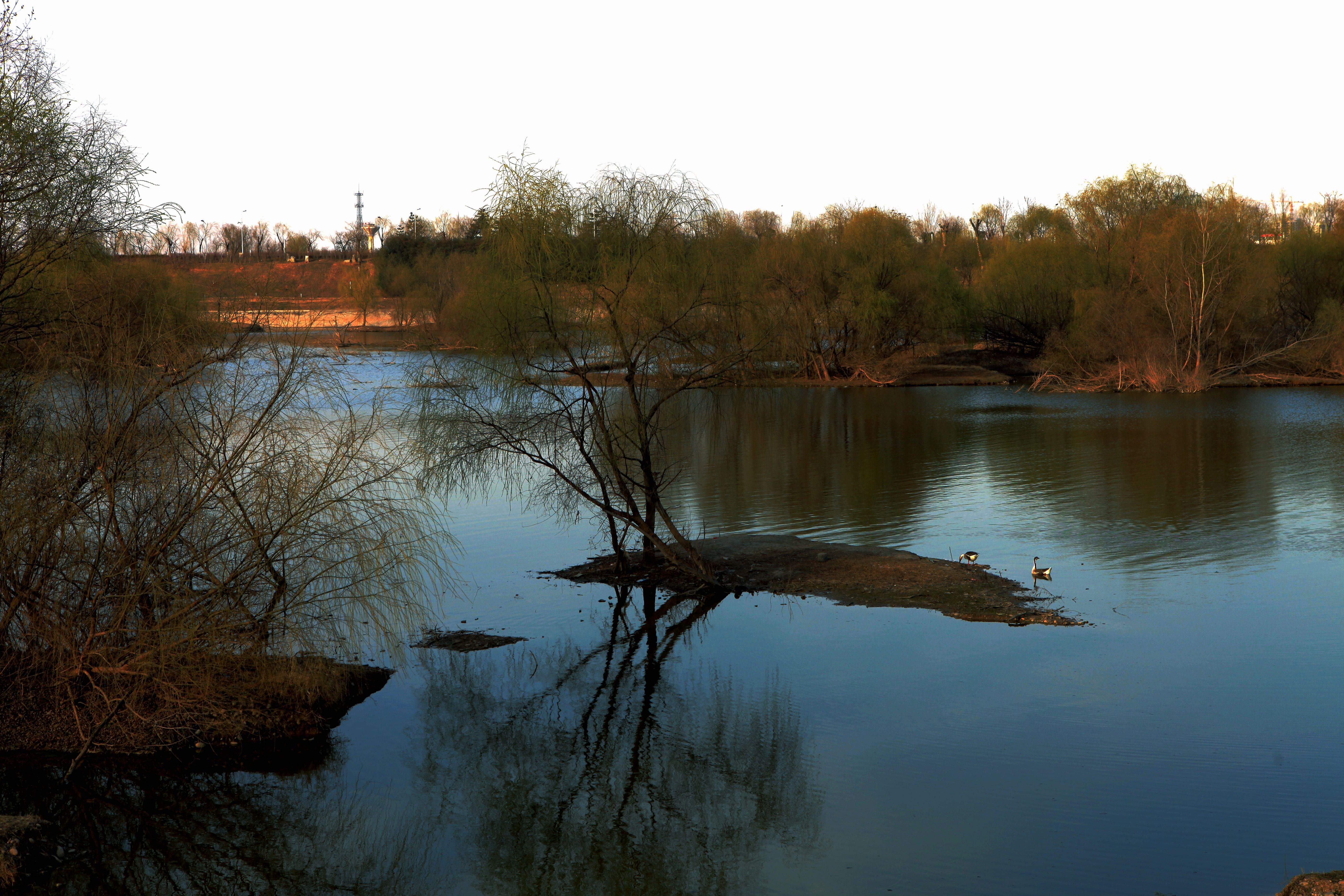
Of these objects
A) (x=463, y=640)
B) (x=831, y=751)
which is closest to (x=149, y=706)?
(x=463, y=640)

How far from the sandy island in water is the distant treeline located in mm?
21380

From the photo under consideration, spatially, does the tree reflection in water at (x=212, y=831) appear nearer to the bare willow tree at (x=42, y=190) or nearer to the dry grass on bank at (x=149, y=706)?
the dry grass on bank at (x=149, y=706)

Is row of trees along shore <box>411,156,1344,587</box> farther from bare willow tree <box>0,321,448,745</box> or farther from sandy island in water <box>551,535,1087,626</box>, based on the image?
bare willow tree <box>0,321,448,745</box>

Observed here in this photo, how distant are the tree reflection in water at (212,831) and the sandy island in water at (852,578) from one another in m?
7.04

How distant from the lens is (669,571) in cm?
1566

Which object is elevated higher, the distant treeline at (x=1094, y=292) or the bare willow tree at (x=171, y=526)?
the distant treeline at (x=1094, y=292)

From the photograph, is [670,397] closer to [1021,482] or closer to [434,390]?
[434,390]

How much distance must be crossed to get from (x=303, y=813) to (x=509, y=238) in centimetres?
803

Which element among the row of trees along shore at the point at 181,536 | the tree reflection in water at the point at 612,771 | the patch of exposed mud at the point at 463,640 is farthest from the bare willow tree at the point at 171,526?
the patch of exposed mud at the point at 463,640

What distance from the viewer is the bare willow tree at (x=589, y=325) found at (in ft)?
45.9

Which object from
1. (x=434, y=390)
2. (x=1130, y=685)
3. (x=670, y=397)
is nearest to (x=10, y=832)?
(x=434, y=390)

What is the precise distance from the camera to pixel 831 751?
9.52m

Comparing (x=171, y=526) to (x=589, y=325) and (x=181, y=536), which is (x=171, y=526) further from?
(x=589, y=325)

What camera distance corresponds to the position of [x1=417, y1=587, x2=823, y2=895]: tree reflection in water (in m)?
7.64
